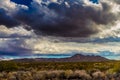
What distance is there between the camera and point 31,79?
52625mm

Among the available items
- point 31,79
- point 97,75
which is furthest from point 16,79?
point 97,75

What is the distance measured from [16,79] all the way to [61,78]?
8552mm

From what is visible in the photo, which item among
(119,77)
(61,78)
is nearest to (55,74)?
(61,78)

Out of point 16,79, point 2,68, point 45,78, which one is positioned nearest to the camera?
point 16,79

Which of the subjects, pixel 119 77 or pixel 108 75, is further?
pixel 108 75

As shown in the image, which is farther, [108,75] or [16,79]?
[108,75]

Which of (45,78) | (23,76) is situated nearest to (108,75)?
(45,78)

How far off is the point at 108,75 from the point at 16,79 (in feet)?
51.7

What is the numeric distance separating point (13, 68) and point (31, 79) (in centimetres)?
3341

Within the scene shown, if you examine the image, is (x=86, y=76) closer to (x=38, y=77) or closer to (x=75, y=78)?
(x=75, y=78)

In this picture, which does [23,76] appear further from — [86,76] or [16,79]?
[86,76]

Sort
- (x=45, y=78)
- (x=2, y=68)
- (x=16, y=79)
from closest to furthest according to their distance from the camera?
(x=16, y=79)
(x=45, y=78)
(x=2, y=68)

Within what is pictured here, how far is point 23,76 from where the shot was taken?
54.8 meters

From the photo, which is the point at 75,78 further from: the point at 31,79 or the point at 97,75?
the point at 31,79
